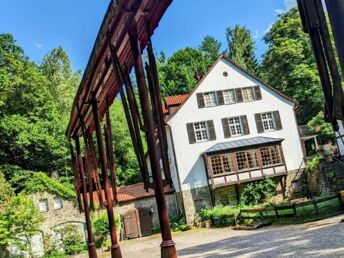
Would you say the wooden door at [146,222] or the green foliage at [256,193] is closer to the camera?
the green foliage at [256,193]

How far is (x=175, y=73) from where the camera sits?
47938 millimetres

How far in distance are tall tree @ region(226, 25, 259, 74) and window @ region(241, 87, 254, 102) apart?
20098 millimetres

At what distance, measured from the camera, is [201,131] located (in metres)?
28.2

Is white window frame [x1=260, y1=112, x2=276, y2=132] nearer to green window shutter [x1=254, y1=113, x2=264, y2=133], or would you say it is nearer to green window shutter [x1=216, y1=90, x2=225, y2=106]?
green window shutter [x1=254, y1=113, x2=264, y2=133]

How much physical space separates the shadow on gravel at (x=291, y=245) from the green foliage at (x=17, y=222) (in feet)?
27.5

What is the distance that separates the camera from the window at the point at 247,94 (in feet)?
95.5

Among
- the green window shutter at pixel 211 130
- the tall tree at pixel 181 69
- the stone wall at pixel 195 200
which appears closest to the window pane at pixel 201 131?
the green window shutter at pixel 211 130

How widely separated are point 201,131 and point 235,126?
2.44 meters

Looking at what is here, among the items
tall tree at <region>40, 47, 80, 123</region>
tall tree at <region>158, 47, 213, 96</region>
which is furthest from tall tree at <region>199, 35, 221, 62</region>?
tall tree at <region>40, 47, 80, 123</region>

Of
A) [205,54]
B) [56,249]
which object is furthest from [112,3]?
[205,54]

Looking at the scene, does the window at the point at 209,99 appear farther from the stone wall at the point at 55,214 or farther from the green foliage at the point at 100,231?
the stone wall at the point at 55,214

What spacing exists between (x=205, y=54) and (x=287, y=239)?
43.1 metres

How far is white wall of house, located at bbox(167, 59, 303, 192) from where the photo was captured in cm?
2755

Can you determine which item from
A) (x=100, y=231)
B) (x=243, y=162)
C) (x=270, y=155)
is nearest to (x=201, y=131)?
(x=243, y=162)
